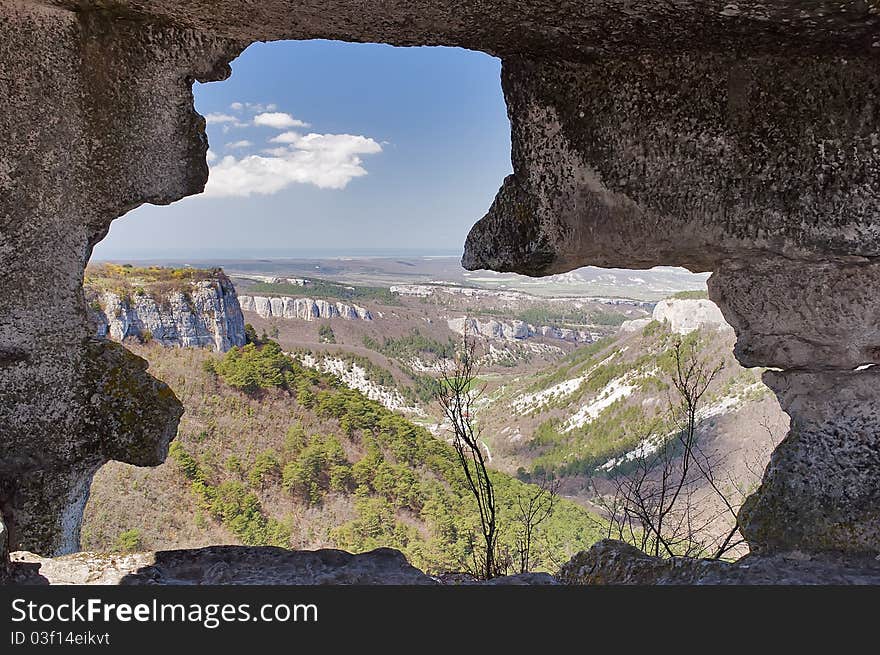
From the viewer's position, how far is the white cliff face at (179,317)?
2927 cm

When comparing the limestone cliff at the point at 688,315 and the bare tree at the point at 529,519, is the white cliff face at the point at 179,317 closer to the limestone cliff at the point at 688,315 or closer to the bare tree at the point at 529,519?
the bare tree at the point at 529,519

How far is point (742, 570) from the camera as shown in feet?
8.59

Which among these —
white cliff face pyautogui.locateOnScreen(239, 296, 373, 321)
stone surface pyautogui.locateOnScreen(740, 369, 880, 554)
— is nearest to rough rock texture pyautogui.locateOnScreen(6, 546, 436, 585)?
stone surface pyautogui.locateOnScreen(740, 369, 880, 554)

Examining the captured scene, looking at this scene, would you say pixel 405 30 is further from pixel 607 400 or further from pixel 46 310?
pixel 607 400

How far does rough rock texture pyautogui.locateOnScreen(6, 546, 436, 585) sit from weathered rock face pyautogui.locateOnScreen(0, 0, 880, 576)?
1.29 feet

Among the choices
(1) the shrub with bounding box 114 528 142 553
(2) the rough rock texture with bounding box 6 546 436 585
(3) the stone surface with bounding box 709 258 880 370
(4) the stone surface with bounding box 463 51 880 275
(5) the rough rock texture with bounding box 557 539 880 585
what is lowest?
(1) the shrub with bounding box 114 528 142 553

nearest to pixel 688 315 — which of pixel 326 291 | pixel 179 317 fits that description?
pixel 179 317

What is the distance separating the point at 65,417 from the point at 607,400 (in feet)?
162

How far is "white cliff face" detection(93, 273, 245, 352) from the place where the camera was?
29.3 meters

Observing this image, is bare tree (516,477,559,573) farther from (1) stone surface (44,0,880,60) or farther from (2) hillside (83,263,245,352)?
(2) hillside (83,263,245,352)

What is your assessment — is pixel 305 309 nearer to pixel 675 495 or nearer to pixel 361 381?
pixel 361 381

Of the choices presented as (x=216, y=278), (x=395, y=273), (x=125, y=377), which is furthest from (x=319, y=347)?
(x=395, y=273)

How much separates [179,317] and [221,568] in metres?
30.0

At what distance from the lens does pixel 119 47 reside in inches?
117
